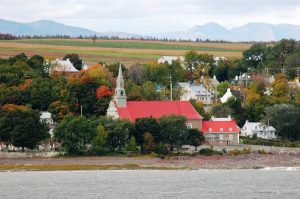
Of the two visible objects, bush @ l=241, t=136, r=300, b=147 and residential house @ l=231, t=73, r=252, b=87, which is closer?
bush @ l=241, t=136, r=300, b=147

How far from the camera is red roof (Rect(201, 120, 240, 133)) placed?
317 ft

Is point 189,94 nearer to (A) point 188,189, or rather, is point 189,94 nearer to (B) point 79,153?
(B) point 79,153

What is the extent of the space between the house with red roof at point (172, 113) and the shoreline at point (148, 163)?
9.95 m

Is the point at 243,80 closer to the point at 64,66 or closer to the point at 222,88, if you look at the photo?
the point at 222,88

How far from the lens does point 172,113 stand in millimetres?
93625

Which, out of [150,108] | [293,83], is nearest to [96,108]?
[150,108]

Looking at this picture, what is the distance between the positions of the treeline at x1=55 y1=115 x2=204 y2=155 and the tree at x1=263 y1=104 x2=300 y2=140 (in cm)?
1408

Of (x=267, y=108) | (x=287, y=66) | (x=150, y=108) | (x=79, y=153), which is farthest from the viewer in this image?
(x=287, y=66)

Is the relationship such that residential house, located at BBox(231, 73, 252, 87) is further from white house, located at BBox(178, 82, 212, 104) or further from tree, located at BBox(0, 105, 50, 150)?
tree, located at BBox(0, 105, 50, 150)

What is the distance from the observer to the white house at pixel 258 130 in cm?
10222

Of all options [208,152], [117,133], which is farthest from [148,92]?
[117,133]

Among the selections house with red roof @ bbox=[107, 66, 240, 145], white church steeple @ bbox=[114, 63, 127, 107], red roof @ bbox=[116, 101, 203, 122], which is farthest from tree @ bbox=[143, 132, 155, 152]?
white church steeple @ bbox=[114, 63, 127, 107]

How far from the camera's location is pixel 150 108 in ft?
309

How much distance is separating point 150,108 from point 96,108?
21.5 feet
